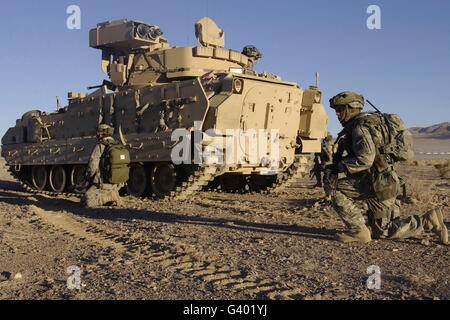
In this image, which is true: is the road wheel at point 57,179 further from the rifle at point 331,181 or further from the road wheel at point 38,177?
the rifle at point 331,181

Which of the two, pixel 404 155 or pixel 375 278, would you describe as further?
pixel 404 155

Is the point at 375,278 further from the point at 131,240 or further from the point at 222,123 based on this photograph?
the point at 222,123

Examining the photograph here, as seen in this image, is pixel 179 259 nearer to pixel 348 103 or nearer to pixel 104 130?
pixel 348 103

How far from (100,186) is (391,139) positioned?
5940 mm

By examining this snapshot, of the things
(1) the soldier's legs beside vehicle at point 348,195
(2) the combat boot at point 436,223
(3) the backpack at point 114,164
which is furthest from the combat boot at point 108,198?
(2) the combat boot at point 436,223

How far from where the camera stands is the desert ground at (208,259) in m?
3.61

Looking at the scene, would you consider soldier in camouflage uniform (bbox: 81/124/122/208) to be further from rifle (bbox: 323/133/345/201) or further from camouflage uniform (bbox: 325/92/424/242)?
camouflage uniform (bbox: 325/92/424/242)

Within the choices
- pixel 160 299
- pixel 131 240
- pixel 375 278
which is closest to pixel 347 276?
pixel 375 278

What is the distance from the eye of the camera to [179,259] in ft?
15.2

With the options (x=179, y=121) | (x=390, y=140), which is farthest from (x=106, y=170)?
(x=390, y=140)

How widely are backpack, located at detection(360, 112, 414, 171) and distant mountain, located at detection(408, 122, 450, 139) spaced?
8983cm

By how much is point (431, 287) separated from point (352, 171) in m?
1.50

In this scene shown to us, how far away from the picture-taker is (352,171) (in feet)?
16.0

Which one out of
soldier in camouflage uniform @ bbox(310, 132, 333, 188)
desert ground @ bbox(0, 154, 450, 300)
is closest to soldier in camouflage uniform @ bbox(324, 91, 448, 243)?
desert ground @ bbox(0, 154, 450, 300)
